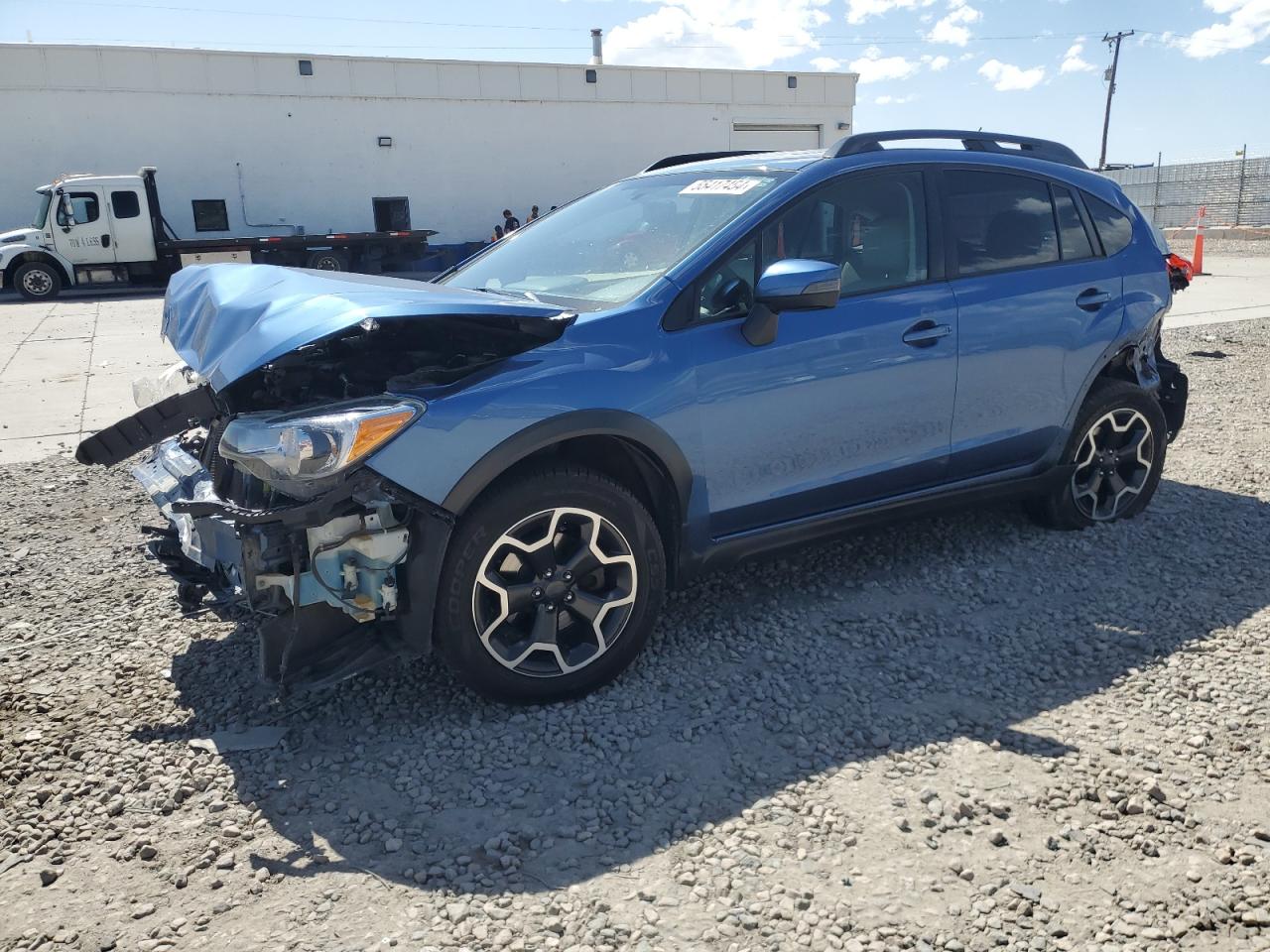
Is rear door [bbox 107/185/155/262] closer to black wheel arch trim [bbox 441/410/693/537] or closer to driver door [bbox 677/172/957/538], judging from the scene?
driver door [bbox 677/172/957/538]

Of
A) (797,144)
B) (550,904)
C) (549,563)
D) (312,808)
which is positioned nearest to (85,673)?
(312,808)

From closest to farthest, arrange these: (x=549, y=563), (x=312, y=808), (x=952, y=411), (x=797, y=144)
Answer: (x=312, y=808) → (x=549, y=563) → (x=952, y=411) → (x=797, y=144)

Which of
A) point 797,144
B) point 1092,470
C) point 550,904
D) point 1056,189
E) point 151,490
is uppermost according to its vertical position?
point 797,144

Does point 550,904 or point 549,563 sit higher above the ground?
point 549,563

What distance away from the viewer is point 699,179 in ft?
13.9

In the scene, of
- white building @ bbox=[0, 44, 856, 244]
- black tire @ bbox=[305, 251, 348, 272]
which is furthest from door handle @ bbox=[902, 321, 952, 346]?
white building @ bbox=[0, 44, 856, 244]

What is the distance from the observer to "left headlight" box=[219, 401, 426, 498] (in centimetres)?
285

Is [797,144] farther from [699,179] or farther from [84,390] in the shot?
[699,179]

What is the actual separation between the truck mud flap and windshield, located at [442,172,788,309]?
126 centimetres

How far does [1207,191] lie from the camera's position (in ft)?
113

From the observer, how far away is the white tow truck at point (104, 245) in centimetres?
2064

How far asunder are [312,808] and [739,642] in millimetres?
1665

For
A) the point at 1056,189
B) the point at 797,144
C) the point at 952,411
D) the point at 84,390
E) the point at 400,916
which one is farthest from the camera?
the point at 797,144

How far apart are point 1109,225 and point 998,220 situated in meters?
0.79
